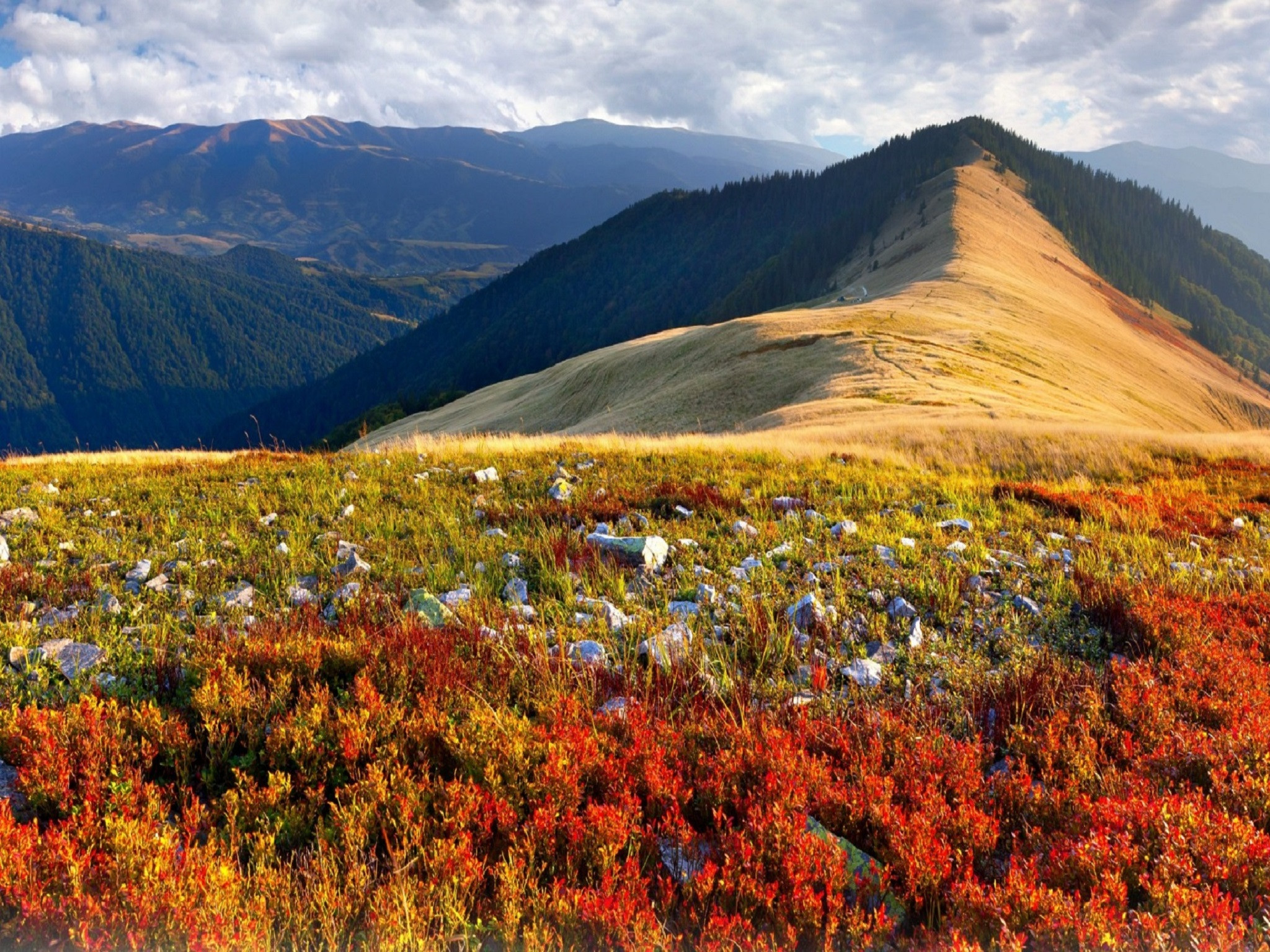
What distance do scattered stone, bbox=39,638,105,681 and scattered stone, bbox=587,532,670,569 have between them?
13.8 feet

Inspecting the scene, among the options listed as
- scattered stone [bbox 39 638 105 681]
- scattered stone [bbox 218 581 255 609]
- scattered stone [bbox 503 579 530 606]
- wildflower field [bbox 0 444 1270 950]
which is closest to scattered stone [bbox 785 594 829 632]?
wildflower field [bbox 0 444 1270 950]

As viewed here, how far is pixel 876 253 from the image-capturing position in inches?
5290

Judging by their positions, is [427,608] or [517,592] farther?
[517,592]

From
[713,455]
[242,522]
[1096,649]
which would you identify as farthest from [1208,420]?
[242,522]

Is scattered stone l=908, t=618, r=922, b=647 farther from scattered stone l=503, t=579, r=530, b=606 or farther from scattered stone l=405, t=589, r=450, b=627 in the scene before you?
scattered stone l=405, t=589, r=450, b=627

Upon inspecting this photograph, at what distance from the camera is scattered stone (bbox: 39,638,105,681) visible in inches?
176

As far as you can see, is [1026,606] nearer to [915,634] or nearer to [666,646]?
[915,634]

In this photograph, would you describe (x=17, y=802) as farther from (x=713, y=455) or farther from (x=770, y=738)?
(x=713, y=455)

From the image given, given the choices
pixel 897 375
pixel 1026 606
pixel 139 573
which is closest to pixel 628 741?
pixel 1026 606

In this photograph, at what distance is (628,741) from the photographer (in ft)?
13.3

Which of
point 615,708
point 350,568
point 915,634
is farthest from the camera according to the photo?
point 350,568

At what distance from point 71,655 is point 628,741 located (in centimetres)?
395

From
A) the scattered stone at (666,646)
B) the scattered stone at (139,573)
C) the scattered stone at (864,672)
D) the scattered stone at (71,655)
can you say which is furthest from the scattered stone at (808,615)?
the scattered stone at (139,573)

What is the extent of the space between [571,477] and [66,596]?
6600 millimetres
